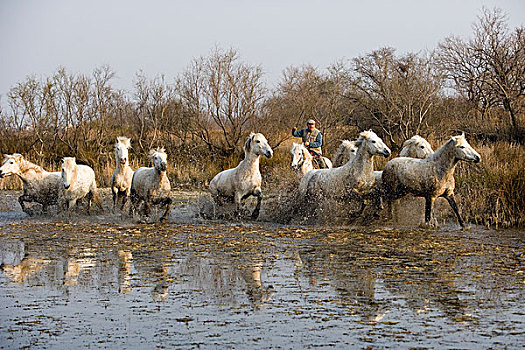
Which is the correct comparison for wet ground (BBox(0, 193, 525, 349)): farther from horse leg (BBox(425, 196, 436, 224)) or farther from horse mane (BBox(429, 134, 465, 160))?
horse mane (BBox(429, 134, 465, 160))

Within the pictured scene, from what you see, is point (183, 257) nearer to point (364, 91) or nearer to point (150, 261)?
point (150, 261)

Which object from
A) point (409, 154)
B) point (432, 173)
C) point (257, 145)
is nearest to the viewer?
point (432, 173)

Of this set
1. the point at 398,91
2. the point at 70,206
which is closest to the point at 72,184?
the point at 70,206

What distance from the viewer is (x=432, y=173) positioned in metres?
12.7

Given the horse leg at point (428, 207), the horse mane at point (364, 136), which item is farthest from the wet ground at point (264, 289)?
the horse mane at point (364, 136)

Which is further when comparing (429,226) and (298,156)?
(298,156)

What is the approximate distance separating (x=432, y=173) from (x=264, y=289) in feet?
19.5

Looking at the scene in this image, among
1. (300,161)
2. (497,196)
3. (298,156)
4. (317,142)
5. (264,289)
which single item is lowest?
(264,289)

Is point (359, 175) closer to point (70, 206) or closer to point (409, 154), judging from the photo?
point (409, 154)

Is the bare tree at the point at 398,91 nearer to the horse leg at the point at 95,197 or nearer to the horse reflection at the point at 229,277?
the horse leg at the point at 95,197

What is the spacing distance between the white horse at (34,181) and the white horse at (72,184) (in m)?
0.42

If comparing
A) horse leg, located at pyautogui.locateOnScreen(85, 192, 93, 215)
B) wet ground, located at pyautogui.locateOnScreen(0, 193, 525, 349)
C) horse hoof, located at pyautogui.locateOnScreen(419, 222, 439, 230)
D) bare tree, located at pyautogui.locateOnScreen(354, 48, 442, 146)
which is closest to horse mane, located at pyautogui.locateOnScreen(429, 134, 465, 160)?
horse hoof, located at pyautogui.locateOnScreen(419, 222, 439, 230)

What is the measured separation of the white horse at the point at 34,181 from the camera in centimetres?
1573

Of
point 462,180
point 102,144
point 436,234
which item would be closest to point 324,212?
point 436,234
